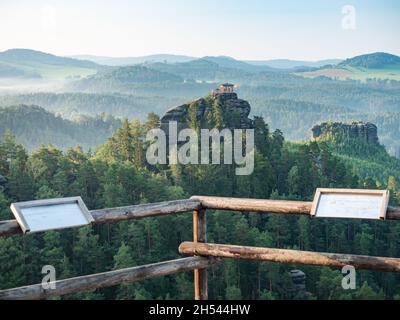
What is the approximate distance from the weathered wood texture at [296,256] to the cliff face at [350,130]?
139138mm

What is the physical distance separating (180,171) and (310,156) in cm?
1631

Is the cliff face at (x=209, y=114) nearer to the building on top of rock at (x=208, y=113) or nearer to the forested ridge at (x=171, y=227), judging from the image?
the building on top of rock at (x=208, y=113)

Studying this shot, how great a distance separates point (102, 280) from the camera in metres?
7.30

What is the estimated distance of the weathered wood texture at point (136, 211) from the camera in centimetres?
710

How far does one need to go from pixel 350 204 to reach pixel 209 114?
7020 cm

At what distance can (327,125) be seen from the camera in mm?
147125

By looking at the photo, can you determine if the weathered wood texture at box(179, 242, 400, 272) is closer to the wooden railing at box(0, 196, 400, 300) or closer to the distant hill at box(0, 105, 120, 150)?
the wooden railing at box(0, 196, 400, 300)

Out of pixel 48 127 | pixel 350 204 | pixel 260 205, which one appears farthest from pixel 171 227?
pixel 48 127

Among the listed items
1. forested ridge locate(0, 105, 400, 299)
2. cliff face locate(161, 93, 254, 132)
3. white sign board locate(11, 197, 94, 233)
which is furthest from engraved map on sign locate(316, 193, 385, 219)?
cliff face locate(161, 93, 254, 132)

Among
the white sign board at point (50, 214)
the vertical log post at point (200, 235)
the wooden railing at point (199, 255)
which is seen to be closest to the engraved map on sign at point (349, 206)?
the wooden railing at point (199, 255)

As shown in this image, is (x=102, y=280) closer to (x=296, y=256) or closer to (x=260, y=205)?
(x=260, y=205)

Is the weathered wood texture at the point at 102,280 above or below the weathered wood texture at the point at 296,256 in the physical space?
below
